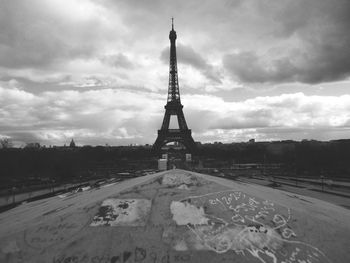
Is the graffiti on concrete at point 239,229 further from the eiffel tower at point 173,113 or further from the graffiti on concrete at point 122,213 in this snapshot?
the eiffel tower at point 173,113

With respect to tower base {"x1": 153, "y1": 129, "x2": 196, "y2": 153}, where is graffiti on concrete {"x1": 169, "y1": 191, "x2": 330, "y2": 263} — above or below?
below

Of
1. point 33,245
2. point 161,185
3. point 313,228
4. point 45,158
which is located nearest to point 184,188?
point 161,185

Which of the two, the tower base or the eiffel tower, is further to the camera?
the tower base

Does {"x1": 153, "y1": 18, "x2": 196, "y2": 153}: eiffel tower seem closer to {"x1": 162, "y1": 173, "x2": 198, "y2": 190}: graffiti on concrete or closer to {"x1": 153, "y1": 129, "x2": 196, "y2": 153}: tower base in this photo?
{"x1": 153, "y1": 129, "x2": 196, "y2": 153}: tower base

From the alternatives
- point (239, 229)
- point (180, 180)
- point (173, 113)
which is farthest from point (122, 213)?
point (173, 113)

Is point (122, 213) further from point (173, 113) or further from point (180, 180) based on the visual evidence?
point (173, 113)

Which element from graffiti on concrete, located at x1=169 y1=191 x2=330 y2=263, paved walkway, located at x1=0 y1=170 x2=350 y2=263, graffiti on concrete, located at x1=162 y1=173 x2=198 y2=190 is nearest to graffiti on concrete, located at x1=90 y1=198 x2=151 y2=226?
paved walkway, located at x1=0 y1=170 x2=350 y2=263

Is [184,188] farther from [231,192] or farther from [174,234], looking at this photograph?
[174,234]
